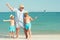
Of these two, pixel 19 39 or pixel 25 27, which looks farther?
pixel 19 39

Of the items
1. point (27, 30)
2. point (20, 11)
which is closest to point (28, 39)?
point (27, 30)

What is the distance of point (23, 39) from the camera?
1326 cm

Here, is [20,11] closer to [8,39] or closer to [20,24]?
[20,24]

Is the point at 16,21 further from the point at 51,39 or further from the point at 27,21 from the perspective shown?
the point at 51,39

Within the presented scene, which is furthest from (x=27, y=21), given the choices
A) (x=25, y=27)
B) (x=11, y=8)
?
(x=11, y=8)

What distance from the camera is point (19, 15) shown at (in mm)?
12906

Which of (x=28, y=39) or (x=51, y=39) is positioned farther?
(x=51, y=39)

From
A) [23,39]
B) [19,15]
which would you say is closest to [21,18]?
[19,15]

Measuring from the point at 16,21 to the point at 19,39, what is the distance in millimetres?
858

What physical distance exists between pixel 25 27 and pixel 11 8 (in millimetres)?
1196

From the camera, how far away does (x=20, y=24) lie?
1310 cm

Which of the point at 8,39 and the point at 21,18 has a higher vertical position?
the point at 21,18

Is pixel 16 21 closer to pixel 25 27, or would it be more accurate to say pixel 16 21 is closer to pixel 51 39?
pixel 25 27

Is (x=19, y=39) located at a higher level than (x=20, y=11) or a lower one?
lower
